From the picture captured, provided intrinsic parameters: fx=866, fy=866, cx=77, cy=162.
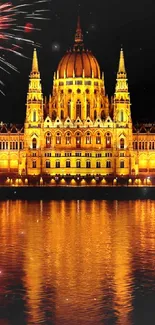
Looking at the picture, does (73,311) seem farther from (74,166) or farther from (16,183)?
(74,166)

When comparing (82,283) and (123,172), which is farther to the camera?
(123,172)

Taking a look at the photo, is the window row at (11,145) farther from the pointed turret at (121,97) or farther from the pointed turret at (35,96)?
the pointed turret at (121,97)

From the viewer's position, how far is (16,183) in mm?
113625

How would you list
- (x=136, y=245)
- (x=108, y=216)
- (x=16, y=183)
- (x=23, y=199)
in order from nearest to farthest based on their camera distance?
(x=136, y=245)
(x=108, y=216)
(x=23, y=199)
(x=16, y=183)

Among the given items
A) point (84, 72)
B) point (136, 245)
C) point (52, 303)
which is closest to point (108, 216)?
point (136, 245)

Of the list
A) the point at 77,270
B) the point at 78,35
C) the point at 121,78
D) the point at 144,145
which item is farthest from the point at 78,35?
the point at 77,270

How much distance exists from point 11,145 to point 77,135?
10.9 meters

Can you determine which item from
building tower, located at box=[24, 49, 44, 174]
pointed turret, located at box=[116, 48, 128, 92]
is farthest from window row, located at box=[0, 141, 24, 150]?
pointed turret, located at box=[116, 48, 128, 92]

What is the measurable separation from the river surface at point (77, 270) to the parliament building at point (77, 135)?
5962 centimetres

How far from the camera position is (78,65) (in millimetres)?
135875

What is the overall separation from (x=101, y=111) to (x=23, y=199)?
43107 millimetres

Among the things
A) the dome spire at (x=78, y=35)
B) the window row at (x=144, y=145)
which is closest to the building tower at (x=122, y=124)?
the window row at (x=144, y=145)

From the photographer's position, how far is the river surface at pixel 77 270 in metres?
32.0

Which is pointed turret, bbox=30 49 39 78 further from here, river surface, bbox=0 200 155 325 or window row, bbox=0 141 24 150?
river surface, bbox=0 200 155 325
